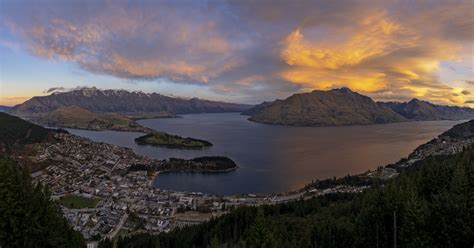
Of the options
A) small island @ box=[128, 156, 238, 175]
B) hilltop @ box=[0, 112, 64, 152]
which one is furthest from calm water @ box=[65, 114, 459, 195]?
hilltop @ box=[0, 112, 64, 152]

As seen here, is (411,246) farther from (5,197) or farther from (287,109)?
(287,109)

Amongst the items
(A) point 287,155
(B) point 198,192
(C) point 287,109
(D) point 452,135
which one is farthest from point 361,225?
(C) point 287,109

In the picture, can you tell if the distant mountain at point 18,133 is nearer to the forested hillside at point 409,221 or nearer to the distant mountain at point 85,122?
the distant mountain at point 85,122

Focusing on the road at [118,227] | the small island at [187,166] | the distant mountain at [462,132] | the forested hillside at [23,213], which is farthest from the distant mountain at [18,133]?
the distant mountain at [462,132]

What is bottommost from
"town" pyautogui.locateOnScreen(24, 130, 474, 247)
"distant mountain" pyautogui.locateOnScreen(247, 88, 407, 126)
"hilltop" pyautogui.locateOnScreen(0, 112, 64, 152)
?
"town" pyautogui.locateOnScreen(24, 130, 474, 247)

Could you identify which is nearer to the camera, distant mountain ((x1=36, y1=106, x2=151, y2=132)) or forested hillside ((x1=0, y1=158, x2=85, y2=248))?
forested hillside ((x1=0, y1=158, x2=85, y2=248))

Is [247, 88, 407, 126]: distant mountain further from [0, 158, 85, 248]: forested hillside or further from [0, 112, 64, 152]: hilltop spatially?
[0, 158, 85, 248]: forested hillside
